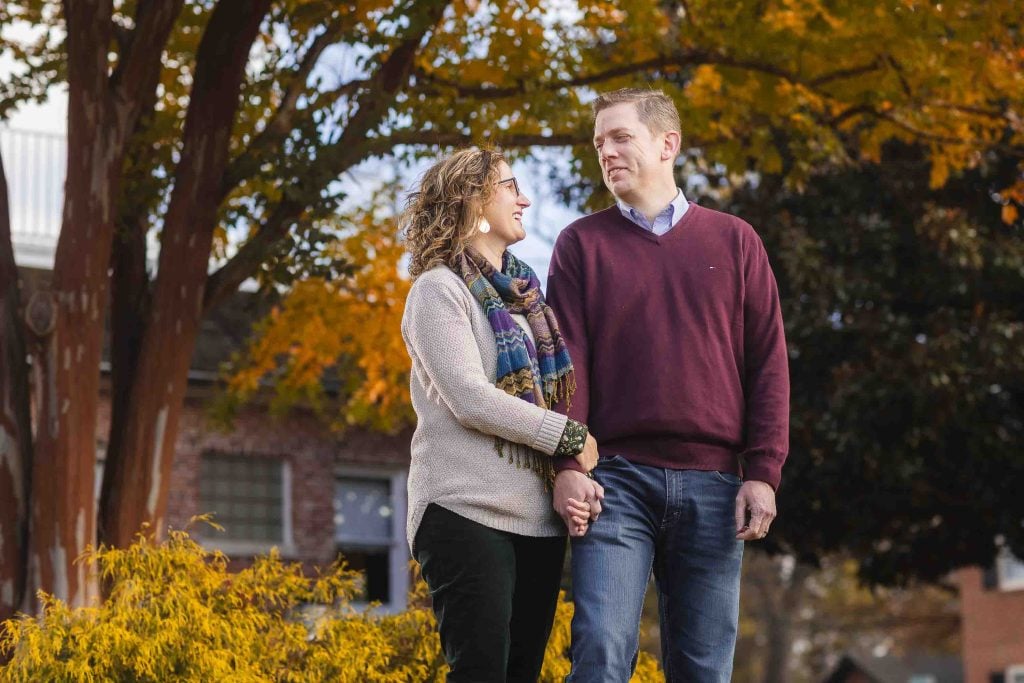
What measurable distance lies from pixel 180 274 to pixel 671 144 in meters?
5.38

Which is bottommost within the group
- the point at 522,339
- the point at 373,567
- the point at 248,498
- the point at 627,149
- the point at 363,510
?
the point at 373,567

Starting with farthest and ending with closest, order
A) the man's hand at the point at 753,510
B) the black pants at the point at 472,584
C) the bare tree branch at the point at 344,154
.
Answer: the bare tree branch at the point at 344,154 < the man's hand at the point at 753,510 < the black pants at the point at 472,584

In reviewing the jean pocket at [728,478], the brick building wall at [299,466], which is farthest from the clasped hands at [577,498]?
the brick building wall at [299,466]

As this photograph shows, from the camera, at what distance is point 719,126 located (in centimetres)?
Result: 1156

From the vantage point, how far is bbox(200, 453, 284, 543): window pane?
20781 mm

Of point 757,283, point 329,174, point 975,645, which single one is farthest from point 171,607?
point 975,645

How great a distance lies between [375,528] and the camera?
21.9 m

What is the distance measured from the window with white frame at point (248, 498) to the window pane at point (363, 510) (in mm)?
812

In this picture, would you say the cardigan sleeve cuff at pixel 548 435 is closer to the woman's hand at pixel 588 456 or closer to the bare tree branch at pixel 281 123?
the woman's hand at pixel 588 456

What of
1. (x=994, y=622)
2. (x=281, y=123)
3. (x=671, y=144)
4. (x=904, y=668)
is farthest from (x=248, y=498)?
(x=904, y=668)

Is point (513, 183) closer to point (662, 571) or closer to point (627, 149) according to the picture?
point (627, 149)

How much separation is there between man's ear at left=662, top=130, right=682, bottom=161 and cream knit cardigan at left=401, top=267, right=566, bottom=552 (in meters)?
0.80

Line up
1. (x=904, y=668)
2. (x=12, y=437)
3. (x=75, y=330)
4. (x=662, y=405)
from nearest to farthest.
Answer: (x=662, y=405), (x=12, y=437), (x=75, y=330), (x=904, y=668)

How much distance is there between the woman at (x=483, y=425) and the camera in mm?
4090
